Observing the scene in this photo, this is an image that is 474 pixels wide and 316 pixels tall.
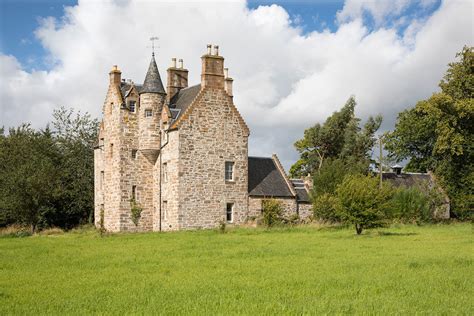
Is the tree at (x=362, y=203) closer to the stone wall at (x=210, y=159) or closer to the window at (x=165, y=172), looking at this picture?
the stone wall at (x=210, y=159)

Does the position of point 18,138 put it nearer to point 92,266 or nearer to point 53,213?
point 53,213

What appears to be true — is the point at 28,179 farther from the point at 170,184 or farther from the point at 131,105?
the point at 170,184

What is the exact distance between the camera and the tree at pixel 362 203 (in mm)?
33062

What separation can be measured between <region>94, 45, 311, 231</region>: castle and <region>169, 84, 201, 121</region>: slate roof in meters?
0.07

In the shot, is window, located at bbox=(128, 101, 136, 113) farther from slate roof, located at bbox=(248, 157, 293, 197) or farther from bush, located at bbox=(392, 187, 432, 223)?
bush, located at bbox=(392, 187, 432, 223)

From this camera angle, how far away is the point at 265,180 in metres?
46.6

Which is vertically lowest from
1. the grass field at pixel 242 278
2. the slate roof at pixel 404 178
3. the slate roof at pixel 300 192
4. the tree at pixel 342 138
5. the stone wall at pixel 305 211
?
the grass field at pixel 242 278

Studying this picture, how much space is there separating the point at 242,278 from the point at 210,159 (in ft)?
82.7

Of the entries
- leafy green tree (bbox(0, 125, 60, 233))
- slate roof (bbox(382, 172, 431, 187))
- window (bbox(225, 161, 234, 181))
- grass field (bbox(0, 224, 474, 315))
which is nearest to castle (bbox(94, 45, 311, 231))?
window (bbox(225, 161, 234, 181))

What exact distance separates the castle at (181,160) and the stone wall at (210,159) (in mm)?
65

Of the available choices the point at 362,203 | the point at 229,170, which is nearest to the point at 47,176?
the point at 229,170

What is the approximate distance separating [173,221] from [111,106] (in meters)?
10.1

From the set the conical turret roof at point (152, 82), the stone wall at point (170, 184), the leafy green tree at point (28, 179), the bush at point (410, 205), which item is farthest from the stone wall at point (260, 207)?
the leafy green tree at point (28, 179)

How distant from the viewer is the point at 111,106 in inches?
1807
